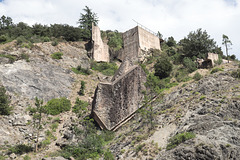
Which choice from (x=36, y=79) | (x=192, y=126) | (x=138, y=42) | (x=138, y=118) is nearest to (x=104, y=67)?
(x=138, y=42)

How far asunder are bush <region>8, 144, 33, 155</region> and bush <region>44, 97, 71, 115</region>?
18.5 feet

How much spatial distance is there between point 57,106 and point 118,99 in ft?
22.5

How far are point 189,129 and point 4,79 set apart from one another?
19370 mm

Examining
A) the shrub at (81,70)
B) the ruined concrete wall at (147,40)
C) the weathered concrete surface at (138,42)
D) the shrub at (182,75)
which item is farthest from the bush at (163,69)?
the shrub at (81,70)

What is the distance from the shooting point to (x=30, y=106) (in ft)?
79.6

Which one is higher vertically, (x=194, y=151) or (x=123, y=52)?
(x=123, y=52)

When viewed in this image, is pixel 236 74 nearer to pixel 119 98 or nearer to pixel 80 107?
pixel 119 98

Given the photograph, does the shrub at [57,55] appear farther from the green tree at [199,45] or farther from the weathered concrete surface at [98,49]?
the green tree at [199,45]

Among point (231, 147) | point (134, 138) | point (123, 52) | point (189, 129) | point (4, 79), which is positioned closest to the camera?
point (231, 147)

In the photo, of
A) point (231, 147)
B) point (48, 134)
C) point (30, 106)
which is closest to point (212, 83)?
point (231, 147)

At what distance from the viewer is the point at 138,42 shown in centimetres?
3703

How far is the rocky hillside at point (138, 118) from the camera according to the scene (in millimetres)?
13758

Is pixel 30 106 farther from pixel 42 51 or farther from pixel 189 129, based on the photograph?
pixel 189 129

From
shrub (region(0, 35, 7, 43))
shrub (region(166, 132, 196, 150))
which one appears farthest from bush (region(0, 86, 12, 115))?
shrub (region(0, 35, 7, 43))
